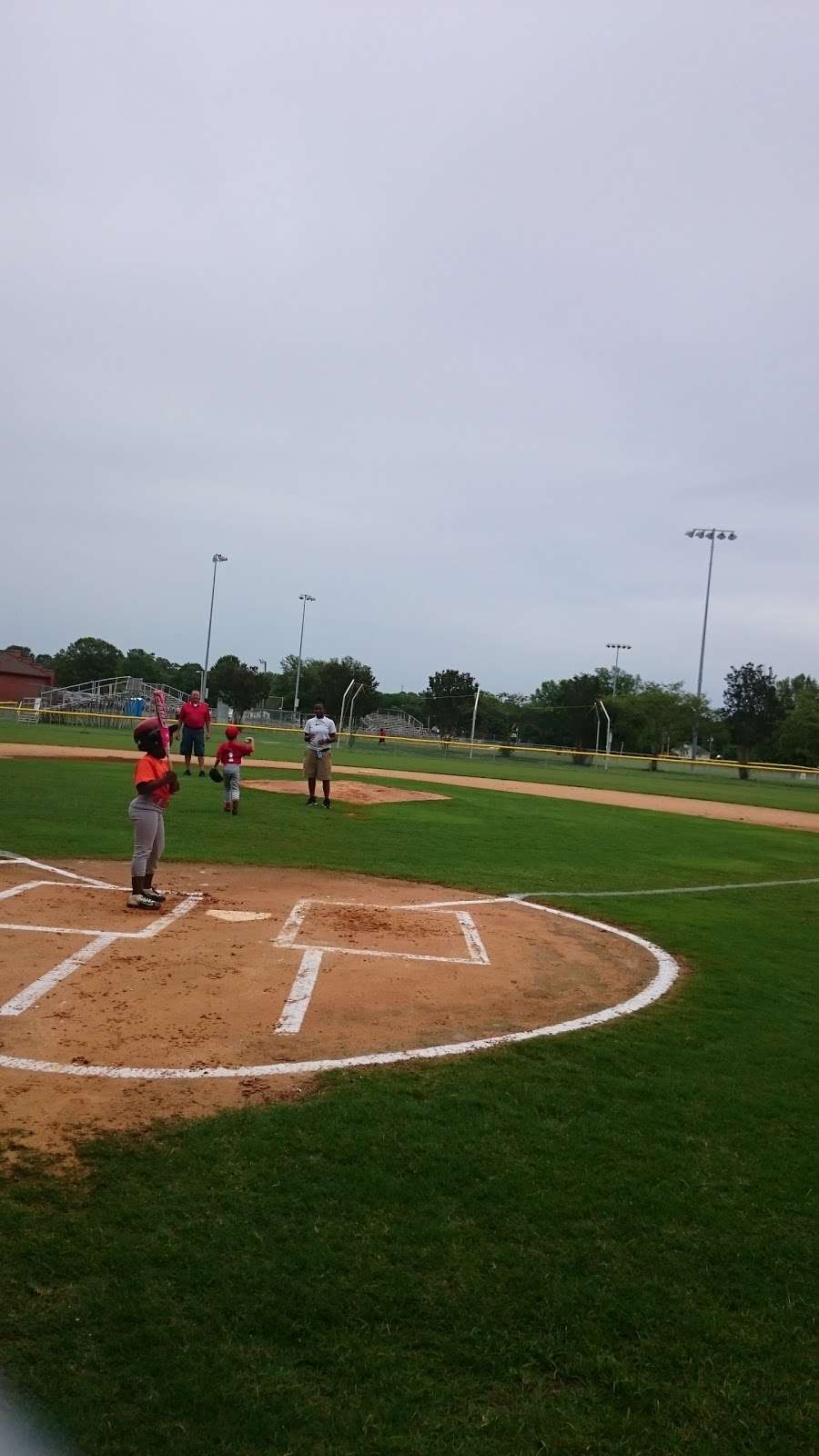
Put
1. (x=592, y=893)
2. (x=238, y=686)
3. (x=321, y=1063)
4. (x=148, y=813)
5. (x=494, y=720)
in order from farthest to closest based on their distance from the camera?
(x=494, y=720), (x=238, y=686), (x=592, y=893), (x=148, y=813), (x=321, y=1063)

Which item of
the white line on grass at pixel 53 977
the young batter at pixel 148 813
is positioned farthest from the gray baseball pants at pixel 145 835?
the white line on grass at pixel 53 977

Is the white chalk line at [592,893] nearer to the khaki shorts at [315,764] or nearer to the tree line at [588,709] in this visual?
the khaki shorts at [315,764]

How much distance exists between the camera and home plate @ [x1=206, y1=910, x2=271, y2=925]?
814cm

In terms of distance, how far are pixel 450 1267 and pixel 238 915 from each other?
17.4 feet

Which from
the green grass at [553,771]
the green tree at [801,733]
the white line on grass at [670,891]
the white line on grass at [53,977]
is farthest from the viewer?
the green tree at [801,733]

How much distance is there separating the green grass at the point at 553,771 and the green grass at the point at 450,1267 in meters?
27.5

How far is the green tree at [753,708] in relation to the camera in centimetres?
6700

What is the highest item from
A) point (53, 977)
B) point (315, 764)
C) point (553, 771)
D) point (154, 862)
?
point (315, 764)

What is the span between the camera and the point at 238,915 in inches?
326

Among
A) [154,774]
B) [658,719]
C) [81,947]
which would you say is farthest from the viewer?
[658,719]

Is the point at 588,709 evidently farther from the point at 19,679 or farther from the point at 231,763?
the point at 231,763

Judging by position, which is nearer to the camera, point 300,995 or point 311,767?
point 300,995

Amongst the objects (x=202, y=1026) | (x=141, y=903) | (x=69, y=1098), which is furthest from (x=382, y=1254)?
(x=141, y=903)

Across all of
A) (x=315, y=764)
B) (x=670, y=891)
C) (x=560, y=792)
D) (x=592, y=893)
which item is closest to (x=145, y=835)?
(x=592, y=893)
